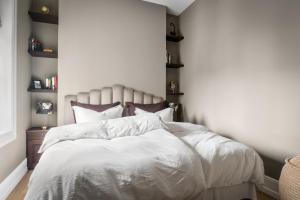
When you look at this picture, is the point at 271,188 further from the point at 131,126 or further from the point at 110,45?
the point at 110,45

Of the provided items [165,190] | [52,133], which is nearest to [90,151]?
[165,190]

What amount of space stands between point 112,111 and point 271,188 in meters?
2.28

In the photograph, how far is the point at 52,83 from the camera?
10.6 feet

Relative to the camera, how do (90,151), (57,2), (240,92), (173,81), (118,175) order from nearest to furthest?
(118,175), (90,151), (240,92), (57,2), (173,81)

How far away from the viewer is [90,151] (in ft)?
5.04

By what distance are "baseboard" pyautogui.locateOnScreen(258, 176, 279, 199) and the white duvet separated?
0.66 metres

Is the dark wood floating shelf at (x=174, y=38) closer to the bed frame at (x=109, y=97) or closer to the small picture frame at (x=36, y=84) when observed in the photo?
the bed frame at (x=109, y=97)

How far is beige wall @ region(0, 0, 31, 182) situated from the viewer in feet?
7.78

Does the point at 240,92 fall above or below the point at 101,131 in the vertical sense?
above

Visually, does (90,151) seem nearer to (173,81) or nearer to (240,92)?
(240,92)

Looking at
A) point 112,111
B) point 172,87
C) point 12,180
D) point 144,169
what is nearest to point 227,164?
point 144,169

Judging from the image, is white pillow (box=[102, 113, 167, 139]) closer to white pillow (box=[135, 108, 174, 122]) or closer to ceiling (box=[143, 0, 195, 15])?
white pillow (box=[135, 108, 174, 122])

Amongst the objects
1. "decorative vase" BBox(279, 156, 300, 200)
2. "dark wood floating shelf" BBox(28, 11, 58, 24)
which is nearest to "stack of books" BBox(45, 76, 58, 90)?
"dark wood floating shelf" BBox(28, 11, 58, 24)

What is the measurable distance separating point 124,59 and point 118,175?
2.59m
